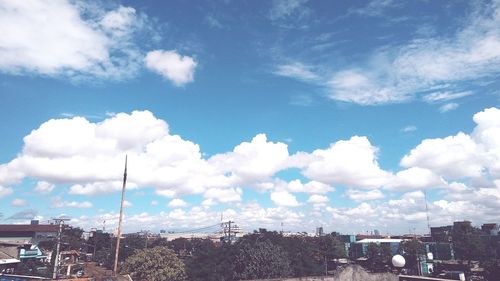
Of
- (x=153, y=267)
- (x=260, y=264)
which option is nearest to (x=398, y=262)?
(x=260, y=264)

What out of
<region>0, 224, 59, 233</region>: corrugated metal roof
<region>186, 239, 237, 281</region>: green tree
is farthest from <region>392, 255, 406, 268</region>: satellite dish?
<region>0, 224, 59, 233</region>: corrugated metal roof

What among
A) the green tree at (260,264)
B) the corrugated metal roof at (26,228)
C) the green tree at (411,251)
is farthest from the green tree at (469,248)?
the corrugated metal roof at (26,228)

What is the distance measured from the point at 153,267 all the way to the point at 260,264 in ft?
36.7

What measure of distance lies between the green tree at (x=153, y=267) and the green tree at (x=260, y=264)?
669 cm

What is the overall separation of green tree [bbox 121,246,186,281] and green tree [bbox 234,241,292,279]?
6.69 m

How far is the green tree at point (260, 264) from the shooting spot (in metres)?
39.3

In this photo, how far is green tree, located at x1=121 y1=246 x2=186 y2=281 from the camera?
130 feet

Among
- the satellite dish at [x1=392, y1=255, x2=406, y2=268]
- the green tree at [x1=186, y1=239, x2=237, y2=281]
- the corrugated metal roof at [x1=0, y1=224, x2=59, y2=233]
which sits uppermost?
the corrugated metal roof at [x1=0, y1=224, x2=59, y2=233]

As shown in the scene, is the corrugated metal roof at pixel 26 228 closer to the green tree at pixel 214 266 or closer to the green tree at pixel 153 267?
the green tree at pixel 214 266

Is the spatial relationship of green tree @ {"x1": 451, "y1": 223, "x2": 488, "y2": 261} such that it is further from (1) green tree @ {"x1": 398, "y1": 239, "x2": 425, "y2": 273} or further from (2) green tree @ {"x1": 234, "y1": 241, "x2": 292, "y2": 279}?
(2) green tree @ {"x1": 234, "y1": 241, "x2": 292, "y2": 279}

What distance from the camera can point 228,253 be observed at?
1930 inches

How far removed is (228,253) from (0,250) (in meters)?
30.8

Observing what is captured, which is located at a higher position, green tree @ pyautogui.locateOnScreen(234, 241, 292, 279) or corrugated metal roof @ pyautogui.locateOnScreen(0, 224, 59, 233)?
corrugated metal roof @ pyautogui.locateOnScreen(0, 224, 59, 233)

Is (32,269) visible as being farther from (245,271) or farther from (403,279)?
(403,279)
